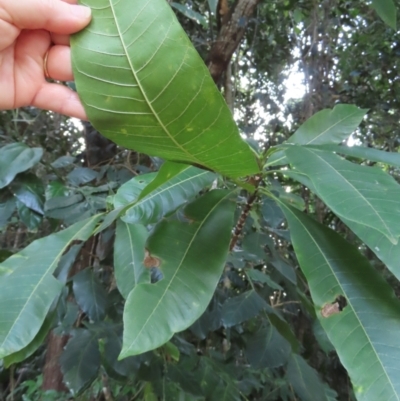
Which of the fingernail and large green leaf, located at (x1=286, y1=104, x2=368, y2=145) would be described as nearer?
the fingernail

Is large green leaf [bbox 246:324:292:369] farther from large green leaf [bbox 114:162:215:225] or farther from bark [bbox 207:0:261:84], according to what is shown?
bark [bbox 207:0:261:84]

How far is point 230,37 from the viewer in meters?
1.60

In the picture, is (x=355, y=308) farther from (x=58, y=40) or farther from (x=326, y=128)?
(x=58, y=40)

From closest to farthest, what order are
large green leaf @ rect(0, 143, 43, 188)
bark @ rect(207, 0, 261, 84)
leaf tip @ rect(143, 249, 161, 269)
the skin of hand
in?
the skin of hand
leaf tip @ rect(143, 249, 161, 269)
large green leaf @ rect(0, 143, 43, 188)
bark @ rect(207, 0, 261, 84)

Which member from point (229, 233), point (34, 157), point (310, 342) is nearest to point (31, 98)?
point (34, 157)

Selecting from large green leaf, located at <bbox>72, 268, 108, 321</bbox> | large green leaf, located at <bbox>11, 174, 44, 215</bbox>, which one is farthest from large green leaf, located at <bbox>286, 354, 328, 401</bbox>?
large green leaf, located at <bbox>11, 174, 44, 215</bbox>

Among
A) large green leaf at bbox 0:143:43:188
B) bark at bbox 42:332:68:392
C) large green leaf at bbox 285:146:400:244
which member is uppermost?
large green leaf at bbox 285:146:400:244

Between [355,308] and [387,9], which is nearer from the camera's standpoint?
[355,308]

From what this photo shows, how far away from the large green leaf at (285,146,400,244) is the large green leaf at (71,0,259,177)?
120mm

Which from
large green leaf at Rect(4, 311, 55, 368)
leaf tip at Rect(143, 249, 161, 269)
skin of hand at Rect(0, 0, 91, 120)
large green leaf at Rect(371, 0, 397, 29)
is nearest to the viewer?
skin of hand at Rect(0, 0, 91, 120)

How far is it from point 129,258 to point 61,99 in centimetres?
31

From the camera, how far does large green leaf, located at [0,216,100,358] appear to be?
571 mm

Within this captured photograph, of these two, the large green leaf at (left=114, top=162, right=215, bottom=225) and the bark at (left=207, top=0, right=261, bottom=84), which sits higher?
the bark at (left=207, top=0, right=261, bottom=84)

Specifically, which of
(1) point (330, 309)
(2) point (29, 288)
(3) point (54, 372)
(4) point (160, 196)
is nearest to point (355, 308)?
(1) point (330, 309)
